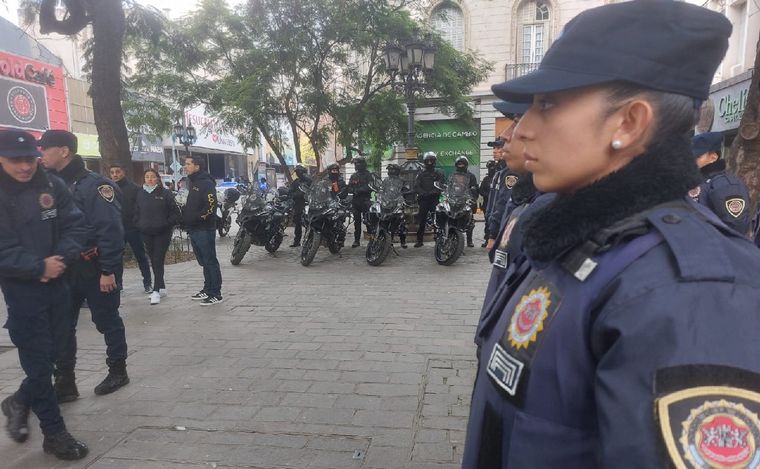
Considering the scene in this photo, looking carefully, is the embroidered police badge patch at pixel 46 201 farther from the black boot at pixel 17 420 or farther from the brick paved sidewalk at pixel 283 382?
the brick paved sidewalk at pixel 283 382

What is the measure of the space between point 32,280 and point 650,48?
3463mm

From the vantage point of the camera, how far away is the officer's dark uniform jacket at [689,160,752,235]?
349 cm

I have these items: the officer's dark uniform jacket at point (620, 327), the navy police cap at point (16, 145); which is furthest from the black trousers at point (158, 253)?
the officer's dark uniform jacket at point (620, 327)

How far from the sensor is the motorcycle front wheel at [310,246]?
354 inches

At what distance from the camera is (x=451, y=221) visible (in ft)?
29.0

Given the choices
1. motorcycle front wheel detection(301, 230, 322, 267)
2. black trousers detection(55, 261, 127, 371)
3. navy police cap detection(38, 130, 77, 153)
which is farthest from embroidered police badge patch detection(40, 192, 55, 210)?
motorcycle front wheel detection(301, 230, 322, 267)

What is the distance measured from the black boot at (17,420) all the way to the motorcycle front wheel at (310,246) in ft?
19.4

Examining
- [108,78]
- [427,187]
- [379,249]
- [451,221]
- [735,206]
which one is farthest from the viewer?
[427,187]

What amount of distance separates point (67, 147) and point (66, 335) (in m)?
1.52

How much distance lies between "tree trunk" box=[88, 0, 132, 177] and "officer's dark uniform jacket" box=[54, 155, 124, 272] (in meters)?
6.24

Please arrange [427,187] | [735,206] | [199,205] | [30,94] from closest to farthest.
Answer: [735,206] → [199,205] → [427,187] → [30,94]

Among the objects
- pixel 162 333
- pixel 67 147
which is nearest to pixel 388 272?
pixel 162 333

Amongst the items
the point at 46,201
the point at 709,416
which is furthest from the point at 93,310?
the point at 709,416

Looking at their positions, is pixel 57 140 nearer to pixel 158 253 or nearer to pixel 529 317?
pixel 158 253
